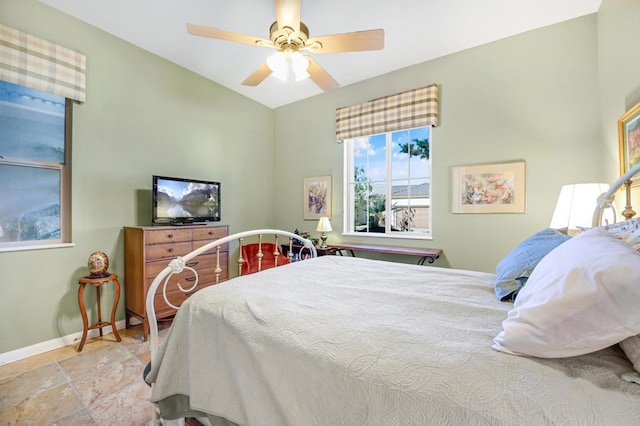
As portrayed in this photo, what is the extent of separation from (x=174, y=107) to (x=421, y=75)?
2955mm

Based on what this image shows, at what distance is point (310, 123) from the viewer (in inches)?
164

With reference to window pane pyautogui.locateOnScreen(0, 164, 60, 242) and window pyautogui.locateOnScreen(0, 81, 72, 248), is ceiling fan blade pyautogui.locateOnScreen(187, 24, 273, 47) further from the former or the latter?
window pane pyautogui.locateOnScreen(0, 164, 60, 242)

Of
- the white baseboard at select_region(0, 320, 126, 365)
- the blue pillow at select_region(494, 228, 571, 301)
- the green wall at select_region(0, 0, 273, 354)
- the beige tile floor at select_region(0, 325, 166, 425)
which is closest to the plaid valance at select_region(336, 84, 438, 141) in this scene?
the green wall at select_region(0, 0, 273, 354)

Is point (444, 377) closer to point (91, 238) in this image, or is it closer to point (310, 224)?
point (91, 238)

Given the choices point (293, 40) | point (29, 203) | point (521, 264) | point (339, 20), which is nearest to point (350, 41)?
point (293, 40)

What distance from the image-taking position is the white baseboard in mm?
2131

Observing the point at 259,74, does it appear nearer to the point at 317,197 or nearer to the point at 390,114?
Result: the point at 390,114

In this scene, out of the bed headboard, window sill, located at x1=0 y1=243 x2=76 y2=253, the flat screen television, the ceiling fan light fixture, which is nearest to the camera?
the bed headboard

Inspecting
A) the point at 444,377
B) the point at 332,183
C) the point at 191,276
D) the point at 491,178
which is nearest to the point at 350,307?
the point at 444,377

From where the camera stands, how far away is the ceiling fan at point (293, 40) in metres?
1.77

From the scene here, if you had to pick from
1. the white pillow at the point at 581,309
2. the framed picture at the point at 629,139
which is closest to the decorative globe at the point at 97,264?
the white pillow at the point at 581,309

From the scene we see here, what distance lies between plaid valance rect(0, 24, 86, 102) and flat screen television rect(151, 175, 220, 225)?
101 centimetres

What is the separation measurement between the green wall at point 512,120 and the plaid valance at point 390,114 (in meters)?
0.13

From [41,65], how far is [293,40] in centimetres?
215
